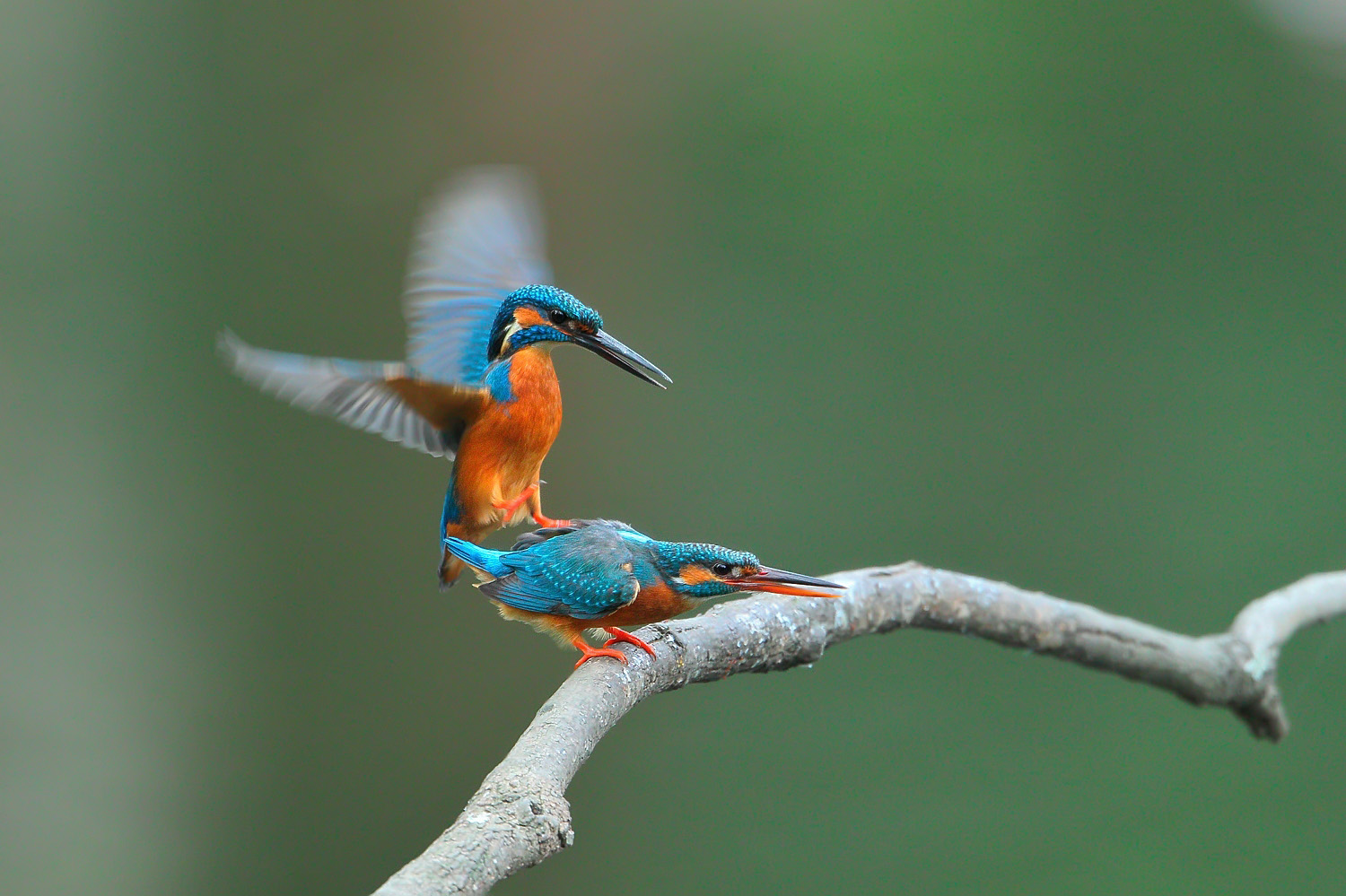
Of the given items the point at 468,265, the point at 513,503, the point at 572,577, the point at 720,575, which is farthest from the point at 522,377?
the point at 468,265

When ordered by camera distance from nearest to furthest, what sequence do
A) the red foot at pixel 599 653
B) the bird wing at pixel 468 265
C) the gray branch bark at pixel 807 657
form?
the gray branch bark at pixel 807 657 → the red foot at pixel 599 653 → the bird wing at pixel 468 265

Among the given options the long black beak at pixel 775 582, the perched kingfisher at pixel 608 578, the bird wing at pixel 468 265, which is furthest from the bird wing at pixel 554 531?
the bird wing at pixel 468 265

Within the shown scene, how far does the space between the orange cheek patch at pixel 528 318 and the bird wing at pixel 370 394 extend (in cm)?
12

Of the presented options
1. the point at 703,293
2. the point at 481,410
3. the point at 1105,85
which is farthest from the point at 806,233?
the point at 481,410

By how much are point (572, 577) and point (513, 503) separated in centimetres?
28

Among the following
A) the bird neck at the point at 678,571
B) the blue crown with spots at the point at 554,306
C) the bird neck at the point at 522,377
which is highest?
the blue crown with spots at the point at 554,306

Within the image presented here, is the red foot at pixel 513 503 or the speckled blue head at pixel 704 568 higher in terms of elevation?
the red foot at pixel 513 503

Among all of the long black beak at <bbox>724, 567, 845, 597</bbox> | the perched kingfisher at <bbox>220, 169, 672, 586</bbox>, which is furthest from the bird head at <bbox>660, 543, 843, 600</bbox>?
the perched kingfisher at <bbox>220, 169, 672, 586</bbox>

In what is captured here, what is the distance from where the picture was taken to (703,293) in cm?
556

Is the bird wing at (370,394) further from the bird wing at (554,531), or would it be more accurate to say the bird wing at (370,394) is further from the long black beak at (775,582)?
the long black beak at (775,582)

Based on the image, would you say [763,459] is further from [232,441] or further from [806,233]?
[232,441]

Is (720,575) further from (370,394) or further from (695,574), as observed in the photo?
(370,394)

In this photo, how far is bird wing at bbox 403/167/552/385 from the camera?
215cm

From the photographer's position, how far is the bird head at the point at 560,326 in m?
1.71
